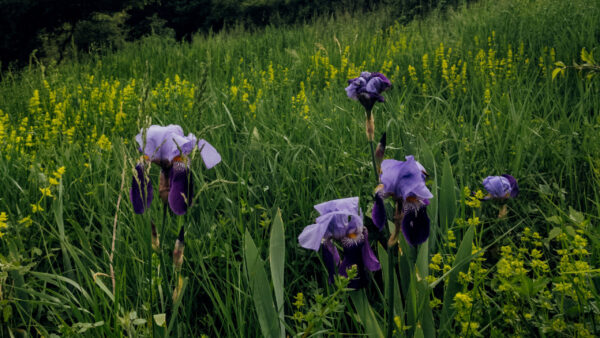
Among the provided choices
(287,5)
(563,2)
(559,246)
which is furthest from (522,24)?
(287,5)

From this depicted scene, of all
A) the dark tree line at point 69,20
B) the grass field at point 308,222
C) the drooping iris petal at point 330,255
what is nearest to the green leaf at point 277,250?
the grass field at point 308,222

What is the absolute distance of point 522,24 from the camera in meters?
3.92

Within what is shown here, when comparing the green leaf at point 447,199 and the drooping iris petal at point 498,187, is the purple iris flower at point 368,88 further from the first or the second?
the drooping iris petal at point 498,187

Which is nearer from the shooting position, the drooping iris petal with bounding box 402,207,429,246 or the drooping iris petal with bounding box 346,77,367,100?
the drooping iris petal with bounding box 402,207,429,246

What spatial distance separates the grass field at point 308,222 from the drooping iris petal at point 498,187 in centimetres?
6

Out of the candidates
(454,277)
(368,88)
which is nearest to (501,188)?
(454,277)

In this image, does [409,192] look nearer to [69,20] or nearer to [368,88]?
[368,88]

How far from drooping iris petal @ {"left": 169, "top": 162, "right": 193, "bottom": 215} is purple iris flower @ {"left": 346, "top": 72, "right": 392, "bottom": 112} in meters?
0.59

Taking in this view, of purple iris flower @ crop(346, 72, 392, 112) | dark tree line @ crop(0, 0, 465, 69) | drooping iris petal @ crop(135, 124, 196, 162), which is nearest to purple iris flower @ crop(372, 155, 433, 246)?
purple iris flower @ crop(346, 72, 392, 112)

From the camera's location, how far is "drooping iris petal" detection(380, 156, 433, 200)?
0.97m

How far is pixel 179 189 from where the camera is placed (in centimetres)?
111

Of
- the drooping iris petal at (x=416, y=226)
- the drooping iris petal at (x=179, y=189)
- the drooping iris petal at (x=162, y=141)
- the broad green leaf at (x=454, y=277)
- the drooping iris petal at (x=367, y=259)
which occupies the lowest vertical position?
the broad green leaf at (x=454, y=277)

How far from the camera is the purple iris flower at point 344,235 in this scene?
3.34 feet

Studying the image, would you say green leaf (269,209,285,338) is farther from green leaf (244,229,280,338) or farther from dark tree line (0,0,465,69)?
dark tree line (0,0,465,69)
